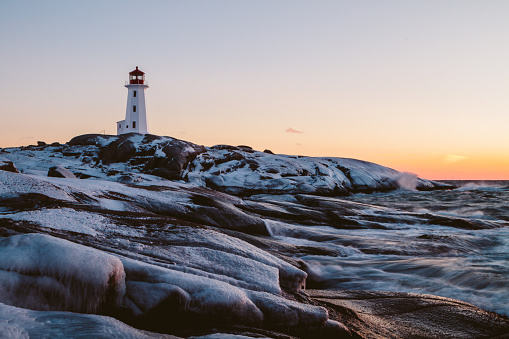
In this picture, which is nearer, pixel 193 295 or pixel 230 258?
pixel 193 295

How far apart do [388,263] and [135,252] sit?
223 inches

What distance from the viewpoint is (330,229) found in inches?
524

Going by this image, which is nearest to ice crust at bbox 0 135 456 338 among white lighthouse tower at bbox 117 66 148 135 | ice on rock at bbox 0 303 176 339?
ice on rock at bbox 0 303 176 339

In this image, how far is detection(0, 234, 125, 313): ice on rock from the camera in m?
4.36

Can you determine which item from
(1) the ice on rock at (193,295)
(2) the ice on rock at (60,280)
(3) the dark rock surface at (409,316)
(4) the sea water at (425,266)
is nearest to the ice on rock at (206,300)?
(1) the ice on rock at (193,295)

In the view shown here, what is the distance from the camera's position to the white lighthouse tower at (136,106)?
51.4 metres

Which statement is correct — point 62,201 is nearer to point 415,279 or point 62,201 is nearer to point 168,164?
point 415,279

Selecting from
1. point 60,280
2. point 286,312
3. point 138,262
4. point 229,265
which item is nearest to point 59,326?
point 60,280

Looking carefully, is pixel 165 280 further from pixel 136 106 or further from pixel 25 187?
pixel 136 106

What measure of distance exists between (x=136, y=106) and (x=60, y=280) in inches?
1927

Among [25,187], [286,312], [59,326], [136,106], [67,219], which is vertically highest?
[136,106]

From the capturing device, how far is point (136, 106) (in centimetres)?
5134

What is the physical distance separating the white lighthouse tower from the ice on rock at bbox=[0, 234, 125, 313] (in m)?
48.1

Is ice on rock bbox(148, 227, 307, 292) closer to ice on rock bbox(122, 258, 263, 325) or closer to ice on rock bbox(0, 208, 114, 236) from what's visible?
ice on rock bbox(122, 258, 263, 325)
